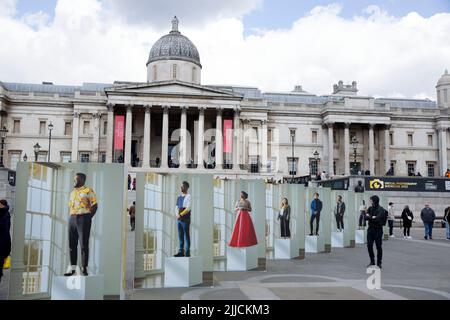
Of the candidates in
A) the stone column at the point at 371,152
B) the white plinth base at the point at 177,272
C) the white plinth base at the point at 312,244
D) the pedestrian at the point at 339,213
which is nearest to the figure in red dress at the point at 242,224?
the white plinth base at the point at 177,272

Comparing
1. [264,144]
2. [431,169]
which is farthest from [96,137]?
[431,169]

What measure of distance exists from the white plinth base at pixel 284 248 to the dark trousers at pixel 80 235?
9286 mm

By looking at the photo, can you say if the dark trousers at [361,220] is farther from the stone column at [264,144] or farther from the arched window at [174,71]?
the arched window at [174,71]

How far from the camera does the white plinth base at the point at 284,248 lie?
16578mm

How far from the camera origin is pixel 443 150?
6681 centimetres

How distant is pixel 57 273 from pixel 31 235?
813mm

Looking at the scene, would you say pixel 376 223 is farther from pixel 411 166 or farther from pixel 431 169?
pixel 431 169

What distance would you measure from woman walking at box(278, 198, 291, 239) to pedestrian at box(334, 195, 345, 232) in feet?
18.6

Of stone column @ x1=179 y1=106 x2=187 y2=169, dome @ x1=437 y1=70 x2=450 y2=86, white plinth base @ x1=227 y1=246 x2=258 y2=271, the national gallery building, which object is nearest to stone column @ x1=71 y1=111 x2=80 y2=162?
the national gallery building

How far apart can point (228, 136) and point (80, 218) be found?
48944mm

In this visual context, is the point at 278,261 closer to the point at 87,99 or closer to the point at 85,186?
the point at 85,186

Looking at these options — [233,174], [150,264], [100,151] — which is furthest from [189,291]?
[100,151]

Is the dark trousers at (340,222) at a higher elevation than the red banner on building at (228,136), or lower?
lower
